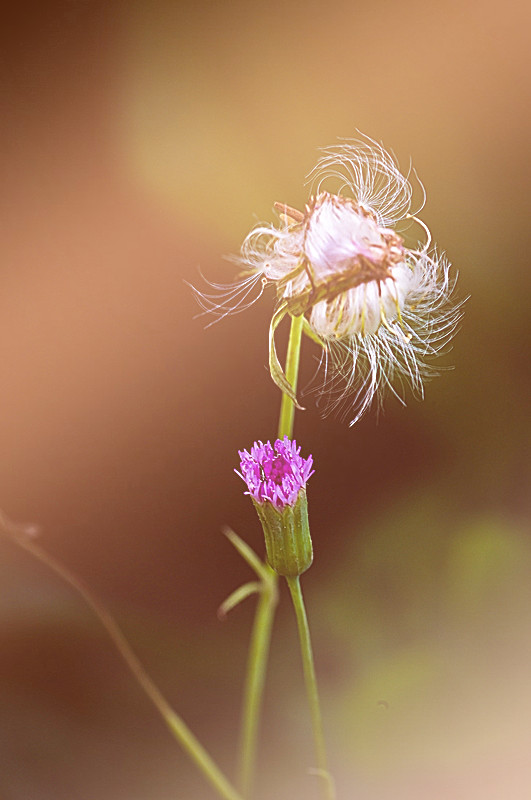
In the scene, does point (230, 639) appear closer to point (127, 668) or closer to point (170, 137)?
point (127, 668)

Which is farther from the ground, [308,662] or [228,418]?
[228,418]

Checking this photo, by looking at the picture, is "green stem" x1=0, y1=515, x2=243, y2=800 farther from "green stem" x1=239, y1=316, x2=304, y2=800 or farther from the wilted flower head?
the wilted flower head

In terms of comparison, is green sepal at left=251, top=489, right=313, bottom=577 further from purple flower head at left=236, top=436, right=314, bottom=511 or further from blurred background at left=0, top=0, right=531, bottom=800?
blurred background at left=0, top=0, right=531, bottom=800

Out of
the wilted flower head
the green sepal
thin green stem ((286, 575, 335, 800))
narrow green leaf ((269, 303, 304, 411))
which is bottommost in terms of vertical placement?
thin green stem ((286, 575, 335, 800))

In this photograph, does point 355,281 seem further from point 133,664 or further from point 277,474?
point 133,664

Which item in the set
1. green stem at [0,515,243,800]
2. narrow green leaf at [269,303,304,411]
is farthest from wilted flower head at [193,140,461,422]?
green stem at [0,515,243,800]

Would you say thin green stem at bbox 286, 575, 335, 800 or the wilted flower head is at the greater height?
the wilted flower head

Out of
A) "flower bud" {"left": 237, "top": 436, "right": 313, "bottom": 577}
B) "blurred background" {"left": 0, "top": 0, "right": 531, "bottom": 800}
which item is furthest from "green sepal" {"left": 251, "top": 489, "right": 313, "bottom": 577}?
"blurred background" {"left": 0, "top": 0, "right": 531, "bottom": 800}

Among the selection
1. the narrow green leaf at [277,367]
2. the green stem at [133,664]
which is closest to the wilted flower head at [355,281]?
the narrow green leaf at [277,367]

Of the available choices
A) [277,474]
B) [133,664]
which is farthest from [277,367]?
[133,664]
